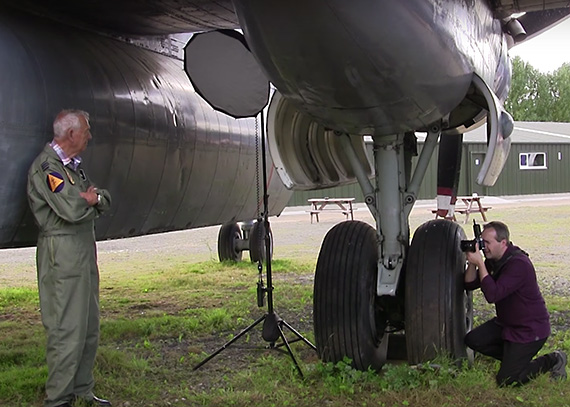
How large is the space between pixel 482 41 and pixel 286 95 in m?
1.33

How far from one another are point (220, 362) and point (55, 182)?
1812 mm

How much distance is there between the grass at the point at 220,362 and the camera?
3.83 m

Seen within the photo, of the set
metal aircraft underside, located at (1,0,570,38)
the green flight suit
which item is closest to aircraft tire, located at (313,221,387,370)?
the green flight suit

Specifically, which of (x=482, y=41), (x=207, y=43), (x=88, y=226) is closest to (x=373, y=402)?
(x=88, y=226)

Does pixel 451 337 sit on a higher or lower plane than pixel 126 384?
higher

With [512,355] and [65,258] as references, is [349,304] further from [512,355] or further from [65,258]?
[65,258]

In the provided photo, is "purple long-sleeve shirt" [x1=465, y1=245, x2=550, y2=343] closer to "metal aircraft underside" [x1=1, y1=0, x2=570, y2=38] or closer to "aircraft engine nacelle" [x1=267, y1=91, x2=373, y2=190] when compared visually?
"aircraft engine nacelle" [x1=267, y1=91, x2=373, y2=190]

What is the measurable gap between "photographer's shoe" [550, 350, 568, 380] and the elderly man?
266 cm

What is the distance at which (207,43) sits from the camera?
5.12 m

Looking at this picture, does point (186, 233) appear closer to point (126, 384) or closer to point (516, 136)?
point (126, 384)

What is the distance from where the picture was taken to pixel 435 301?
4047 millimetres

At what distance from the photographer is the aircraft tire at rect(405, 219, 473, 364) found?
4.04 metres

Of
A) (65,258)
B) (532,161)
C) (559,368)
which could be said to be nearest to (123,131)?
(65,258)

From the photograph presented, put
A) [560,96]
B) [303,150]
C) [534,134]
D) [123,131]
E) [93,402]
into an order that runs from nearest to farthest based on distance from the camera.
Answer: [93,402], [303,150], [123,131], [534,134], [560,96]
